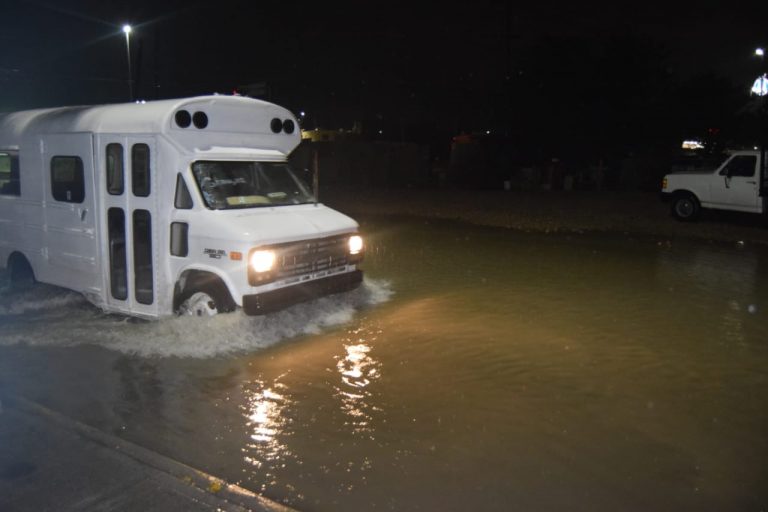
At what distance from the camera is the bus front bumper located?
7.04 m

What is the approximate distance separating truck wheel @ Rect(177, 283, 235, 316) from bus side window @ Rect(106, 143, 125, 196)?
1586 millimetres

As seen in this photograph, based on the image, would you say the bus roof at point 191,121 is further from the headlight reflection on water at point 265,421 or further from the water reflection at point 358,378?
the headlight reflection on water at point 265,421

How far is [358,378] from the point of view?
6496 mm

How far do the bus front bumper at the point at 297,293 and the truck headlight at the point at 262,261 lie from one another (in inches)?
10.7

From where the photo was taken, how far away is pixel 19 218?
30.3ft

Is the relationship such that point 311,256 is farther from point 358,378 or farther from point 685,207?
point 685,207

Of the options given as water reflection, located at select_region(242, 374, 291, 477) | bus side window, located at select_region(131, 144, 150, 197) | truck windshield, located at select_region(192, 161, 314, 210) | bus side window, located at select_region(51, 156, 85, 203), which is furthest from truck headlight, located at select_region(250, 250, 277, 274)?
bus side window, located at select_region(51, 156, 85, 203)

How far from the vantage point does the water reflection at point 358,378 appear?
548 centimetres

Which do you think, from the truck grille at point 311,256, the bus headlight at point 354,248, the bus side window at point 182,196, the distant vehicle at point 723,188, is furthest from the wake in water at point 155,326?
the distant vehicle at point 723,188

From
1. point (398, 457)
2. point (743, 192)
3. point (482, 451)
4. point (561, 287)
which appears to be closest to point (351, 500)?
point (398, 457)

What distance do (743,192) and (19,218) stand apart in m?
16.4

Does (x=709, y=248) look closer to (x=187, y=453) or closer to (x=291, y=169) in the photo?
(x=291, y=169)

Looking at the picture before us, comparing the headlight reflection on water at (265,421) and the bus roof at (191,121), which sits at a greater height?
the bus roof at (191,121)

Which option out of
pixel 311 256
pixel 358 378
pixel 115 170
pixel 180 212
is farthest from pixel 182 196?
pixel 358 378
